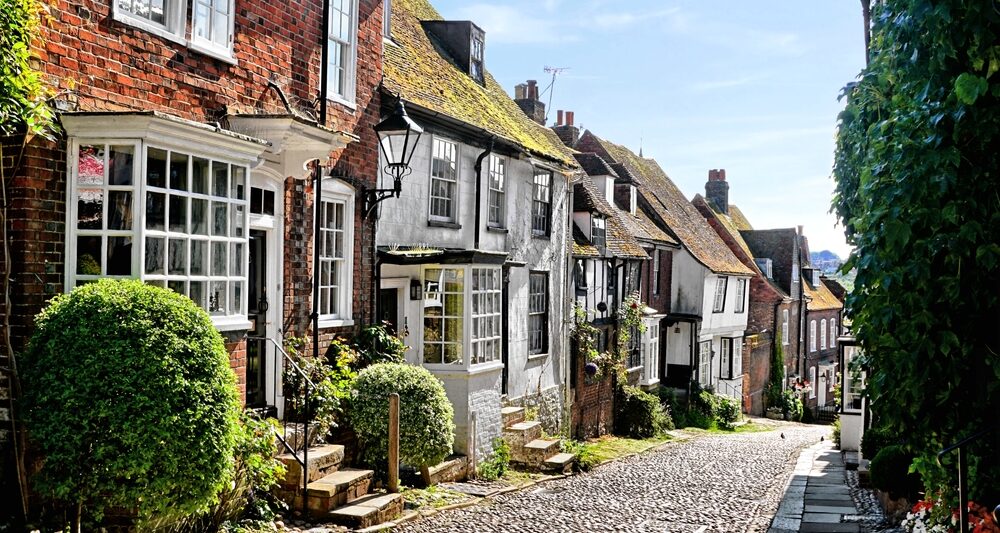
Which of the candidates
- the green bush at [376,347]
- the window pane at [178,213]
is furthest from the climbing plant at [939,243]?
the green bush at [376,347]

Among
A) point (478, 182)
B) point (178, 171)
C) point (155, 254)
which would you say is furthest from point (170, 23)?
point (478, 182)

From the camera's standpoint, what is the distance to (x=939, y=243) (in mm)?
6688

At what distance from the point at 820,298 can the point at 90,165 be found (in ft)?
160

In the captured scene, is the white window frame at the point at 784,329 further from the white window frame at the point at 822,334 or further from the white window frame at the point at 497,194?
the white window frame at the point at 497,194

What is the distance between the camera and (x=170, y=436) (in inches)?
278

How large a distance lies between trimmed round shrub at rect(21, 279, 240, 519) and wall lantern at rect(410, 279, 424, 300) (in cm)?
722

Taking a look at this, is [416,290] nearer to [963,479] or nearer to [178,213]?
[178,213]

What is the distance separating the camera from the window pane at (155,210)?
8109 millimetres

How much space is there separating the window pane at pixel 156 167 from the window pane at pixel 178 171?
0.13 metres

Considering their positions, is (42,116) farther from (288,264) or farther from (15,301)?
(288,264)

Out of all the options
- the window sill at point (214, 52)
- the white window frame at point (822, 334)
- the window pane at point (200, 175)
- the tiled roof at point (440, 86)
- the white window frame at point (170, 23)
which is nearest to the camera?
the window pane at point (200, 175)

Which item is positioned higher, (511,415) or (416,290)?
(416,290)

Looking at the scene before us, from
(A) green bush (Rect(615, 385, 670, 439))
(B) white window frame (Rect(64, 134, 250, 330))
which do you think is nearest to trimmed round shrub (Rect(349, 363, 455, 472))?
(B) white window frame (Rect(64, 134, 250, 330))

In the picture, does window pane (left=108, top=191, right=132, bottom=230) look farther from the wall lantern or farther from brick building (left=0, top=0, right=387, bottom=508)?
the wall lantern
